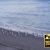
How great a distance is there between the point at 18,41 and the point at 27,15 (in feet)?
1.36

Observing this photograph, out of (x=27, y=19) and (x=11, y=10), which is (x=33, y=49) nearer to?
(x=27, y=19)

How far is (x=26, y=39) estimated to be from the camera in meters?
2.14

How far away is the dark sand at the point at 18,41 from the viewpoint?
2143mm

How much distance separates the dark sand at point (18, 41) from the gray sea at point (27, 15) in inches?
3.6

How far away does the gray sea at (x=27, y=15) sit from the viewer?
2094 mm

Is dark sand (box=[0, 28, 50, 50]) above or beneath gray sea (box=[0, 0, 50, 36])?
beneath

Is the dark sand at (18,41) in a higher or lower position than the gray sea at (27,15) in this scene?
lower

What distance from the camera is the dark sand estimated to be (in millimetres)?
2143

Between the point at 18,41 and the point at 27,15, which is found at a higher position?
the point at 27,15

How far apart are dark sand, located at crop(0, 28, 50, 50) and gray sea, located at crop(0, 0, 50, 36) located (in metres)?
0.09

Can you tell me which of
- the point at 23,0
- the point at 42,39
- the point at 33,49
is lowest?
the point at 33,49

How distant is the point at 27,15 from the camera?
211cm

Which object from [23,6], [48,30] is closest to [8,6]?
[23,6]

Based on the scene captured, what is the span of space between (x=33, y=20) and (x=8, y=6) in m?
0.43
